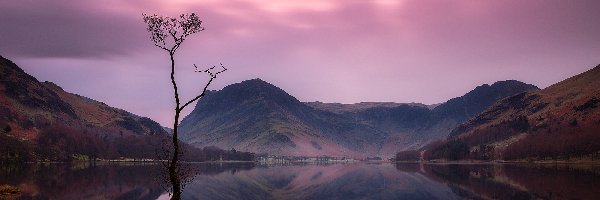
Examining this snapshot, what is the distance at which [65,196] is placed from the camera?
84000mm

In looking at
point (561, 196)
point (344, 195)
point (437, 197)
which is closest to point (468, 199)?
point (437, 197)

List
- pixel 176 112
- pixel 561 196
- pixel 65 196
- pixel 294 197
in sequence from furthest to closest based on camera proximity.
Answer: pixel 294 197
pixel 65 196
pixel 561 196
pixel 176 112

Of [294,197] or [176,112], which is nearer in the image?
[176,112]

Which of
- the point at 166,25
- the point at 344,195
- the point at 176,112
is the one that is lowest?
the point at 344,195

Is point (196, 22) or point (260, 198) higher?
point (196, 22)

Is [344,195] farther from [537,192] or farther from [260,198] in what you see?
[537,192]

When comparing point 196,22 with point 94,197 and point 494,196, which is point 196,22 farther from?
point 494,196

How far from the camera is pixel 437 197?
8625cm

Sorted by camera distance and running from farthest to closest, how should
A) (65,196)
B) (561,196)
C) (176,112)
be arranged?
(65,196) → (561,196) → (176,112)

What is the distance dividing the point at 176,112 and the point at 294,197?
49210mm

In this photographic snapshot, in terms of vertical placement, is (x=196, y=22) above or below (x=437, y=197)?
above

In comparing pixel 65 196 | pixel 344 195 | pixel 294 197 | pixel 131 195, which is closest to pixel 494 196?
pixel 344 195

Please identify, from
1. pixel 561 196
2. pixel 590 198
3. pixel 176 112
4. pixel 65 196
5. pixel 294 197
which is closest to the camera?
pixel 176 112

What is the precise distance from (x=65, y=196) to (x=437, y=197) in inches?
2184
